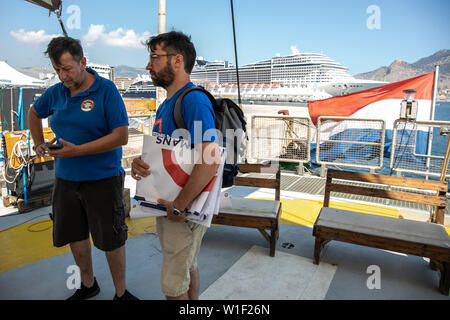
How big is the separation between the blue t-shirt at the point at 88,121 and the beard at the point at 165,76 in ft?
1.65

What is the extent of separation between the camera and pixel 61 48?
196cm

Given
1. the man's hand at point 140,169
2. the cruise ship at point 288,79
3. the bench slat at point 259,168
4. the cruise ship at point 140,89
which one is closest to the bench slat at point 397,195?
the bench slat at point 259,168

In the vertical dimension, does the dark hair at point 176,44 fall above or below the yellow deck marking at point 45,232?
above

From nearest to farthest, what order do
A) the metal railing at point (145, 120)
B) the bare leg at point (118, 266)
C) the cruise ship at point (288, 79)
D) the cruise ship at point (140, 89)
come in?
the bare leg at point (118, 266), the metal railing at point (145, 120), the cruise ship at point (288, 79), the cruise ship at point (140, 89)

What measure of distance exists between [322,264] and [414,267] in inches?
33.6

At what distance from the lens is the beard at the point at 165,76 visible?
162 cm

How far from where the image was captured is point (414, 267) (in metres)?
2.92

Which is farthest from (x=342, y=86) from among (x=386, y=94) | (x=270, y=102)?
(x=386, y=94)

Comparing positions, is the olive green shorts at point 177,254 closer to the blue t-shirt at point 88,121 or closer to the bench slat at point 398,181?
the blue t-shirt at point 88,121

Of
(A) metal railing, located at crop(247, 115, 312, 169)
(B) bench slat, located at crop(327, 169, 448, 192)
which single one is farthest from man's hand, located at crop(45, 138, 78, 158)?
(A) metal railing, located at crop(247, 115, 312, 169)

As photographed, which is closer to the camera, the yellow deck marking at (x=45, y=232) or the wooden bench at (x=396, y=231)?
the wooden bench at (x=396, y=231)

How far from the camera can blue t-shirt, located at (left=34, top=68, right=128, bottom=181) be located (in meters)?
2.00
